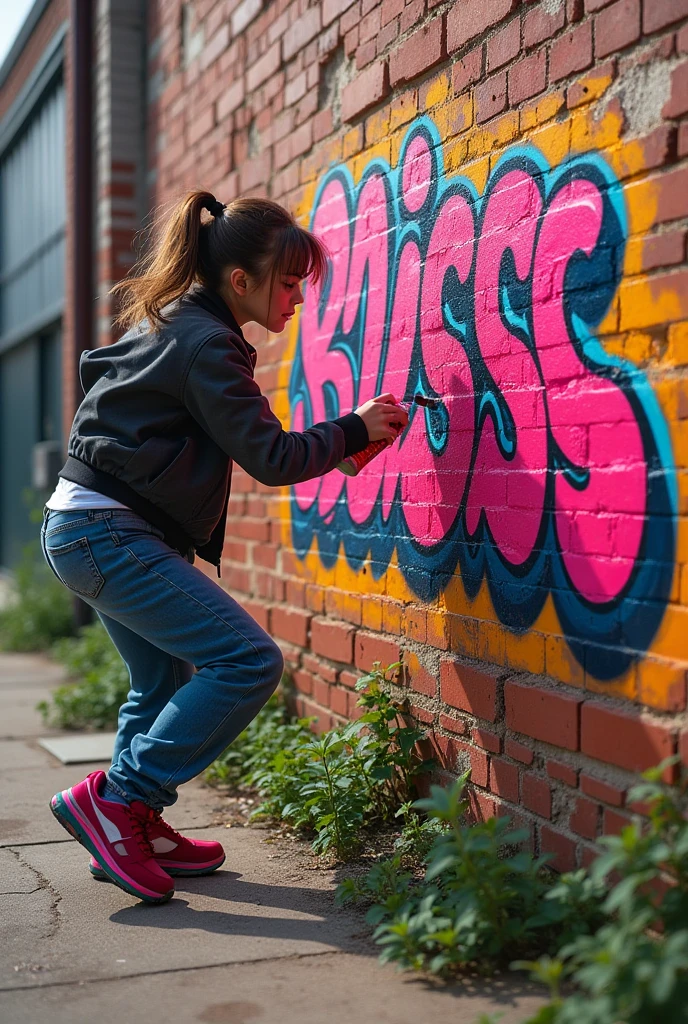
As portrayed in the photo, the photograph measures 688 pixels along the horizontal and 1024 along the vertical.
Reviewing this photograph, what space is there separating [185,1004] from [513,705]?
1.04m

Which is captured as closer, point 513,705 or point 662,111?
point 662,111

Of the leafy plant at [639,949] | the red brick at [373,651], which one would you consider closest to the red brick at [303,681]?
the red brick at [373,651]

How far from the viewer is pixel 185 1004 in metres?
2.23

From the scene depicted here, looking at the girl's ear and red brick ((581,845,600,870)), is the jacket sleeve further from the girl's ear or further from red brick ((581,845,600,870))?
→ red brick ((581,845,600,870))

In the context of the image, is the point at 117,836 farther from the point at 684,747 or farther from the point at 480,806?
the point at 684,747

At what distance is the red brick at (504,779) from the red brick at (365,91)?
212 centimetres

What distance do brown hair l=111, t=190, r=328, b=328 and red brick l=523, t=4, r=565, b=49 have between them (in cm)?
76

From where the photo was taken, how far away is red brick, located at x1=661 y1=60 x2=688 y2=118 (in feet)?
7.32

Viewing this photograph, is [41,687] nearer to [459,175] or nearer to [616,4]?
[459,175]

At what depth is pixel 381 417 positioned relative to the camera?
299 cm

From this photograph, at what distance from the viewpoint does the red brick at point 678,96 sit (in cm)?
223

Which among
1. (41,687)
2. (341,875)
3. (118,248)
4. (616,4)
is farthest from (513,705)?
(118,248)

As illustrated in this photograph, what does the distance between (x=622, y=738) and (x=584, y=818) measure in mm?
255

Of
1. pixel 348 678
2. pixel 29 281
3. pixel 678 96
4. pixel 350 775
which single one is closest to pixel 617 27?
pixel 678 96
